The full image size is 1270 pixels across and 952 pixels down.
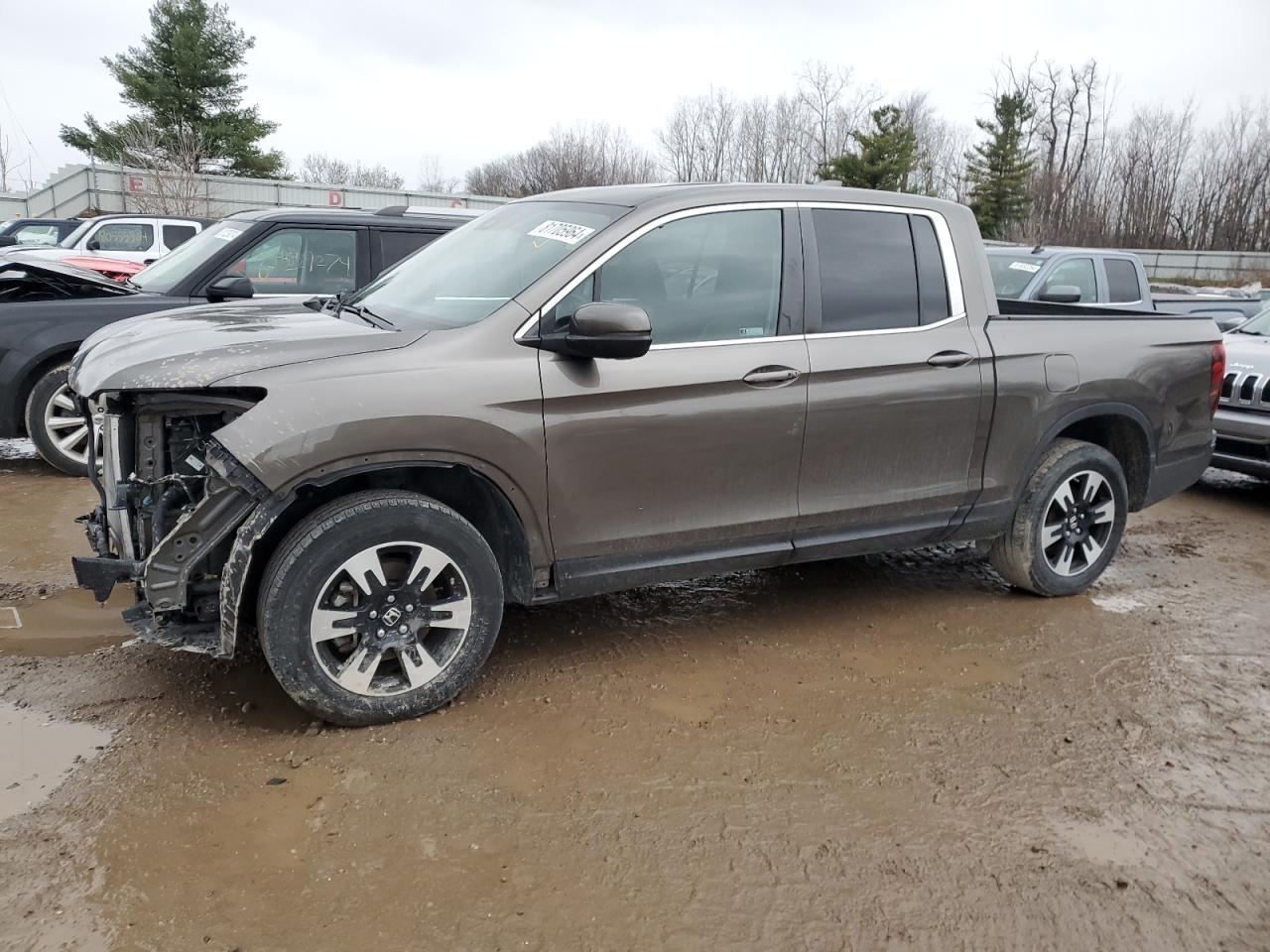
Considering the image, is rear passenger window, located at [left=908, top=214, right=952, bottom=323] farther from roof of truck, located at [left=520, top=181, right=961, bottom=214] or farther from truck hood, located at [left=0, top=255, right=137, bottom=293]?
truck hood, located at [left=0, top=255, right=137, bottom=293]

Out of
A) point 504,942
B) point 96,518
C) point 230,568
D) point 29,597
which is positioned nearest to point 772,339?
point 230,568

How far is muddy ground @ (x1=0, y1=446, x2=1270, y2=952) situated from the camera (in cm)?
262

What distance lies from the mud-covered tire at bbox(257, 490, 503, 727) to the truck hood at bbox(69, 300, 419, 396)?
0.52 metres

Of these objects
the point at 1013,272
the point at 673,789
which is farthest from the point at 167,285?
the point at 1013,272

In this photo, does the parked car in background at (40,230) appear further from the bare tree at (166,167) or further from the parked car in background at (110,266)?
the bare tree at (166,167)

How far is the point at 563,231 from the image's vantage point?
3939mm

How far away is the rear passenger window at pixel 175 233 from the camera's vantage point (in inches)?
647

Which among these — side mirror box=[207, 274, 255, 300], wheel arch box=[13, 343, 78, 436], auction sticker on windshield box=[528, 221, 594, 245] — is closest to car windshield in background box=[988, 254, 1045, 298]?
auction sticker on windshield box=[528, 221, 594, 245]

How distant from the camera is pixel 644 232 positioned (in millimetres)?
3797

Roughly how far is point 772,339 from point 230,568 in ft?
7.08

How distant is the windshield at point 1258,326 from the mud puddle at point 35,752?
27.9 feet

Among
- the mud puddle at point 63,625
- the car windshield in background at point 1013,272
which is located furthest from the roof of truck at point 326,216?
the car windshield in background at point 1013,272

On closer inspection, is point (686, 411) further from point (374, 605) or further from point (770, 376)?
point (374, 605)

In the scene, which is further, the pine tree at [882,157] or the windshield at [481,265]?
the pine tree at [882,157]
